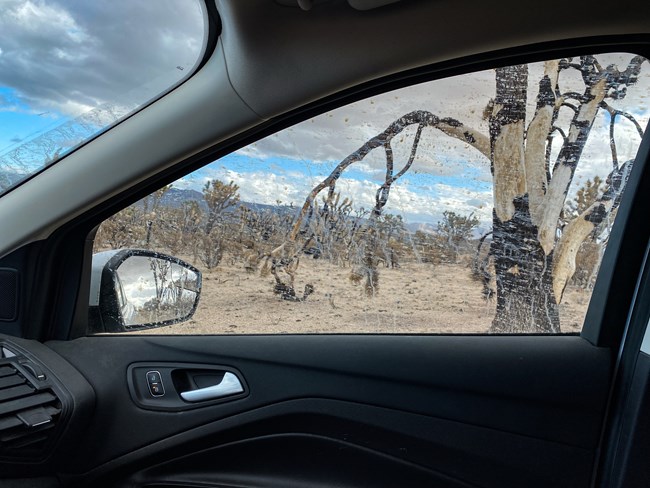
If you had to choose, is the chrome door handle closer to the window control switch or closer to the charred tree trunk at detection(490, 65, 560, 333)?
the window control switch

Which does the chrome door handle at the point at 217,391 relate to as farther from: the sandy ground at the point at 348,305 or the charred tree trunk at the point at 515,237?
the charred tree trunk at the point at 515,237

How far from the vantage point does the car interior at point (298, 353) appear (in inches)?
67.6

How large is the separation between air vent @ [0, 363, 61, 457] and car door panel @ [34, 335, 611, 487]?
7.1 inches

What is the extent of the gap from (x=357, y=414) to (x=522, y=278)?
80cm

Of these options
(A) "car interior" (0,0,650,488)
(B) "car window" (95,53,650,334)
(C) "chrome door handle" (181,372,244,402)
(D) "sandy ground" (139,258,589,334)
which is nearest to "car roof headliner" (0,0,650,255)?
(A) "car interior" (0,0,650,488)

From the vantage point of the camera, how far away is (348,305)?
6.98 feet

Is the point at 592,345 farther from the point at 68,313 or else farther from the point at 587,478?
the point at 68,313

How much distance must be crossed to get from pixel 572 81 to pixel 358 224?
2.91ft

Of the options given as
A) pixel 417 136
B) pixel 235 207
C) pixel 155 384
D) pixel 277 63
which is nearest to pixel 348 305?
pixel 235 207

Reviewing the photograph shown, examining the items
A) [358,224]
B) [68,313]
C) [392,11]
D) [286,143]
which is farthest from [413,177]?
[68,313]

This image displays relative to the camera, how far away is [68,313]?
212cm

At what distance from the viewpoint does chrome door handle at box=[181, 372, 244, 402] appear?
6.94 feet

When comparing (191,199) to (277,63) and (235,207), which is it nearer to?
(235,207)

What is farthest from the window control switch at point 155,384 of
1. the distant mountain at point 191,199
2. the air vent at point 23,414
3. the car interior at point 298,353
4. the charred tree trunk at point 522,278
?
the charred tree trunk at point 522,278
